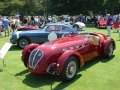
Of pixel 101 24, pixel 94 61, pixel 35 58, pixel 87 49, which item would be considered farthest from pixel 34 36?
pixel 101 24

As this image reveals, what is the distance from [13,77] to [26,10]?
50.0 metres

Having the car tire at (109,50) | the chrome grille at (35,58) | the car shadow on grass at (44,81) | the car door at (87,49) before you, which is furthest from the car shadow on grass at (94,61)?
the chrome grille at (35,58)

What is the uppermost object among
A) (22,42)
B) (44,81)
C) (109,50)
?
(109,50)

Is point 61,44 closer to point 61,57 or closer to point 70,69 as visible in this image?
point 61,57

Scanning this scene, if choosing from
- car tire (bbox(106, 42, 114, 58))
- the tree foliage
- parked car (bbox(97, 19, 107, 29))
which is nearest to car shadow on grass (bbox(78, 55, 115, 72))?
car tire (bbox(106, 42, 114, 58))

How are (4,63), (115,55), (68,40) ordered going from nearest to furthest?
(68,40) < (4,63) < (115,55)

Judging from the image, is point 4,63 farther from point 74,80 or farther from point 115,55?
point 115,55

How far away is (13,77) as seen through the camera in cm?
919

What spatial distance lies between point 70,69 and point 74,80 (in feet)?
1.56

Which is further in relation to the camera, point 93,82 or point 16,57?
point 16,57

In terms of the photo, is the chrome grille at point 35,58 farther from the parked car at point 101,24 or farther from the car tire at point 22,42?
the parked car at point 101,24

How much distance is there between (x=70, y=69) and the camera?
8414 mm

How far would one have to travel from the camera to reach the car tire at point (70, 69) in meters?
8.19

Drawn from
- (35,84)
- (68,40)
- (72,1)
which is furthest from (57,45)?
(72,1)
